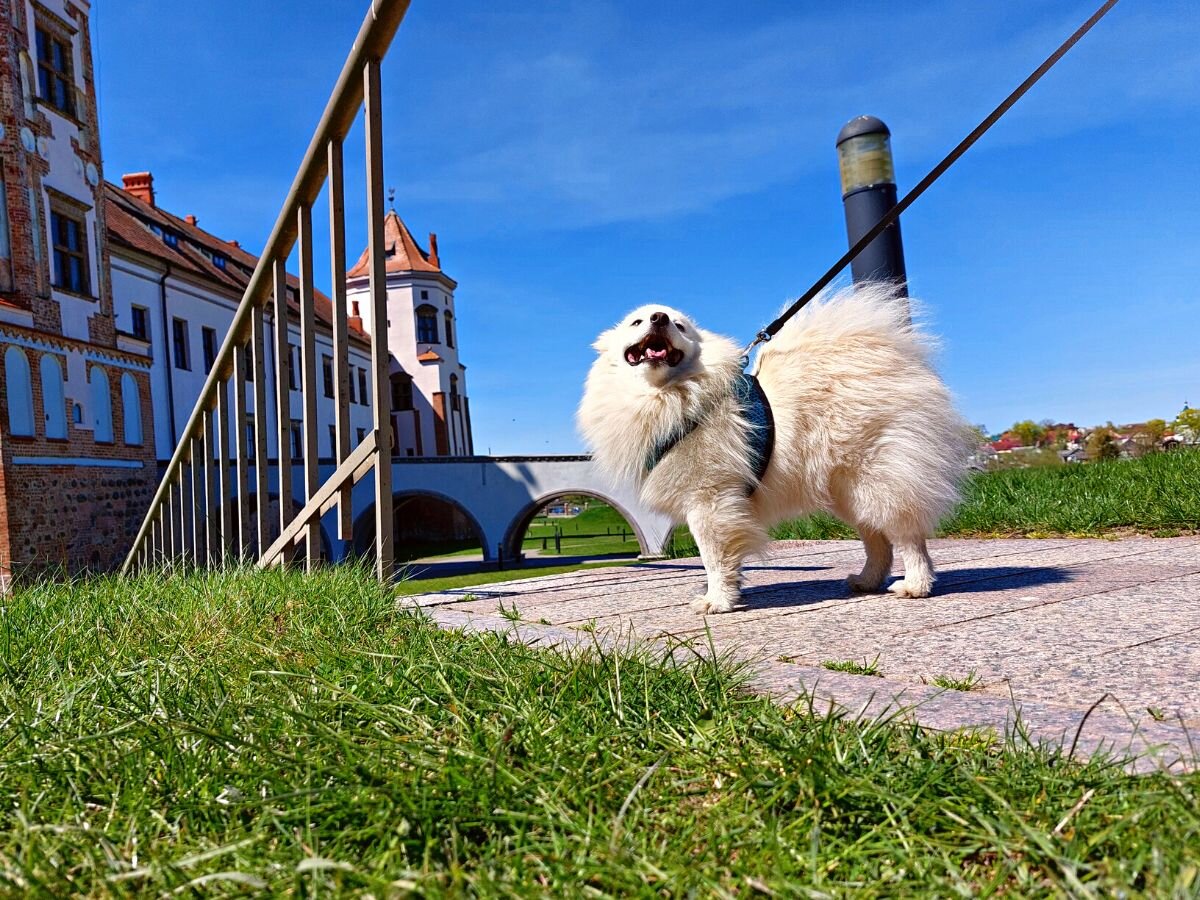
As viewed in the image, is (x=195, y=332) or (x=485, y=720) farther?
(x=195, y=332)

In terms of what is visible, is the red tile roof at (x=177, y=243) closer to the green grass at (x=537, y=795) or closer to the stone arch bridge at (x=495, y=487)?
the stone arch bridge at (x=495, y=487)

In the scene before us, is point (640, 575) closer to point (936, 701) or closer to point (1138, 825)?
point (936, 701)

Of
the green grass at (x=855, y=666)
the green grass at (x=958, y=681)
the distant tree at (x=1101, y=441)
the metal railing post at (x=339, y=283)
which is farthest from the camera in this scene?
the distant tree at (x=1101, y=441)

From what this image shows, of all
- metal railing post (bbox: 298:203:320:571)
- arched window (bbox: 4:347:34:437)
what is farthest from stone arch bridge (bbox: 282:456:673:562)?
metal railing post (bbox: 298:203:320:571)

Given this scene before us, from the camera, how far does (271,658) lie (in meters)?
2.52

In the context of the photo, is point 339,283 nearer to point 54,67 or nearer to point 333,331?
point 333,331

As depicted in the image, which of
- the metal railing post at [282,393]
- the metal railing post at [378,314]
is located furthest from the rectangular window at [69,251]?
the metal railing post at [378,314]

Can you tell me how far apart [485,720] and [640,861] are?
641 mm

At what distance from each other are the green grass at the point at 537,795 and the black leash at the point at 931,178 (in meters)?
2.42

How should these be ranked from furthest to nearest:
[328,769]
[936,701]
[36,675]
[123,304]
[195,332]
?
1. [195,332]
2. [123,304]
3. [36,675]
4. [936,701]
5. [328,769]

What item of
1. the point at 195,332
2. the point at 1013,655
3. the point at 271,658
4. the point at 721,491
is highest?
the point at 195,332

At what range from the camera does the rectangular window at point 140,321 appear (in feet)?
85.7

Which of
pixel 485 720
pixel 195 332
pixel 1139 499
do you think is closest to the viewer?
pixel 485 720

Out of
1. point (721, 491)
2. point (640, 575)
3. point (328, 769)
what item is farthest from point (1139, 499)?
point (328, 769)
